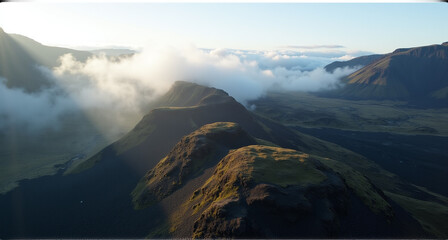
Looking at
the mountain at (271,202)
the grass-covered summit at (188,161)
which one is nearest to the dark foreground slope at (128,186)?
the grass-covered summit at (188,161)

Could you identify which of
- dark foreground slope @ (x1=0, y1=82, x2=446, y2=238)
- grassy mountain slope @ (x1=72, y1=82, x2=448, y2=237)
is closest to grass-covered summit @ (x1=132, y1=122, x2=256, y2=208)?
dark foreground slope @ (x1=0, y1=82, x2=446, y2=238)

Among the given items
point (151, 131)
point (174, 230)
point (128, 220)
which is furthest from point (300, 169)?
point (151, 131)

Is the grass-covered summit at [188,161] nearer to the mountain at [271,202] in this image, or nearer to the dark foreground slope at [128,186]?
the mountain at [271,202]

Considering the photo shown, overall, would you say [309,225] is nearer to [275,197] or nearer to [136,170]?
[275,197]

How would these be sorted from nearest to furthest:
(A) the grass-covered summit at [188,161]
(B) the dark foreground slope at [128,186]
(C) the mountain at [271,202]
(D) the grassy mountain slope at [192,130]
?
(C) the mountain at [271,202] → (B) the dark foreground slope at [128,186] → (A) the grass-covered summit at [188,161] → (D) the grassy mountain slope at [192,130]

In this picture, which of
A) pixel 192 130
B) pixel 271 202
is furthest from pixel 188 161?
pixel 192 130
